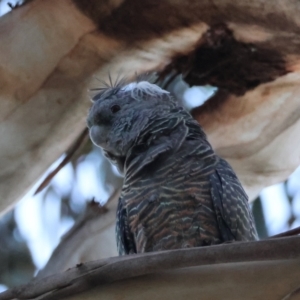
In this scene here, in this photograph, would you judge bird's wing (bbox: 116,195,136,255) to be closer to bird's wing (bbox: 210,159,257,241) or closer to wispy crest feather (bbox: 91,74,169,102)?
bird's wing (bbox: 210,159,257,241)

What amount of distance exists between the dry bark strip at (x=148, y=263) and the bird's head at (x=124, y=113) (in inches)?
38.8

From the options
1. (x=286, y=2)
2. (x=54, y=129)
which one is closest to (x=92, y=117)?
(x=54, y=129)

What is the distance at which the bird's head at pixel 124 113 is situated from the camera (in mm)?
1972

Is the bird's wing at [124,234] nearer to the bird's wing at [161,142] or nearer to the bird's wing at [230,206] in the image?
the bird's wing at [161,142]

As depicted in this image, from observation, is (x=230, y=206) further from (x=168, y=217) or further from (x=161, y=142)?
(x=161, y=142)

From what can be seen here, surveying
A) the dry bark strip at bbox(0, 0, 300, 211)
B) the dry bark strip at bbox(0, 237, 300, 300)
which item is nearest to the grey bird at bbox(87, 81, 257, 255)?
the dry bark strip at bbox(0, 0, 300, 211)

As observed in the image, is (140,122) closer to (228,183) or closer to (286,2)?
(228,183)

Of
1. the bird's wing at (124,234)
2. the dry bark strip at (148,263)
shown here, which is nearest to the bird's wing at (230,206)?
the bird's wing at (124,234)

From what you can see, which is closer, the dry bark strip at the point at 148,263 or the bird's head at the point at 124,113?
the dry bark strip at the point at 148,263

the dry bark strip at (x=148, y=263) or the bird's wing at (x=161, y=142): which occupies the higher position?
the dry bark strip at (x=148, y=263)

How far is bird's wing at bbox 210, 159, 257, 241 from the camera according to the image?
1.73 metres

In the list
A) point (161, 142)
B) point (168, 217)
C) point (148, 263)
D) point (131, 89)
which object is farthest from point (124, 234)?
point (148, 263)

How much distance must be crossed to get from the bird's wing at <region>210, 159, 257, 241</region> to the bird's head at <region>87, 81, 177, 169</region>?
330 millimetres

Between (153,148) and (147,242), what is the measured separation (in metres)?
0.33
